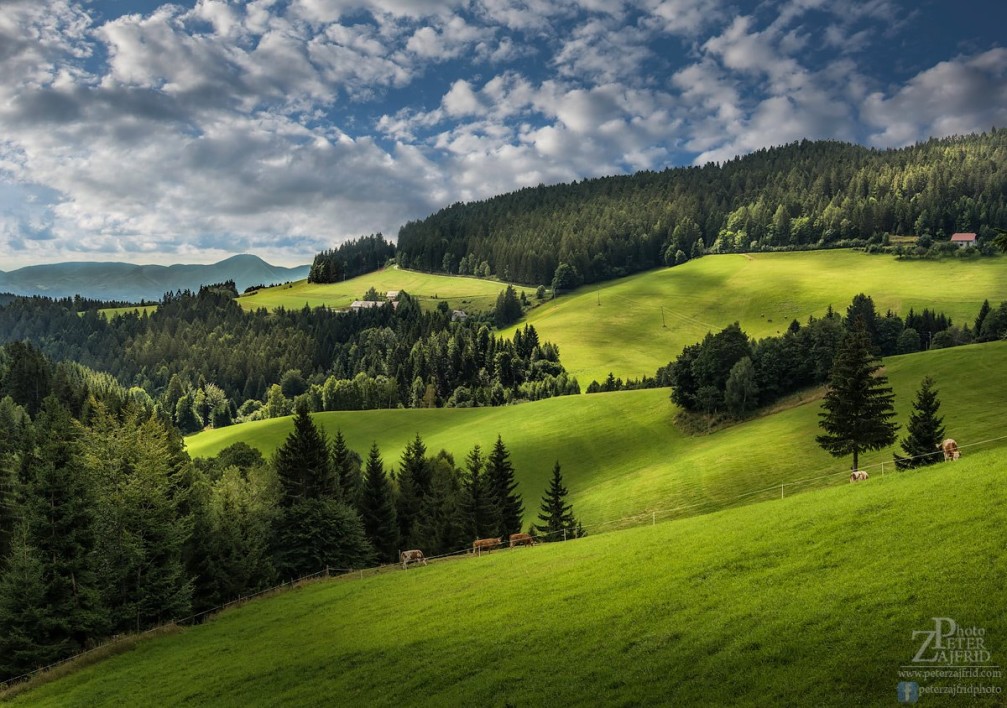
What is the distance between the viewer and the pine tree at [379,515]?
8188 centimetres

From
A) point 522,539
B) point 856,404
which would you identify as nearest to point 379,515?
point 522,539

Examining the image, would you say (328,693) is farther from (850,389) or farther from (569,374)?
(569,374)

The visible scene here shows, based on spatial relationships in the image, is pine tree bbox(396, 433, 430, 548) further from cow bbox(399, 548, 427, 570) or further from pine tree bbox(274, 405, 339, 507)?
cow bbox(399, 548, 427, 570)

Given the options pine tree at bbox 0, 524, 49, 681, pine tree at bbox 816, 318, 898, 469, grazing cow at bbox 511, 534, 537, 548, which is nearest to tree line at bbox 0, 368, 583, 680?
pine tree at bbox 0, 524, 49, 681

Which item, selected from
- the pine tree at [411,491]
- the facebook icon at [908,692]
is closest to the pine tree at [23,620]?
the pine tree at [411,491]

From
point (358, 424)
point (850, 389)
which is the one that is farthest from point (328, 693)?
point (358, 424)

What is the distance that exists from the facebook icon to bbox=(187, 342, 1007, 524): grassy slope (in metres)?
56.3

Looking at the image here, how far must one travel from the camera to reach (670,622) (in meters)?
23.3

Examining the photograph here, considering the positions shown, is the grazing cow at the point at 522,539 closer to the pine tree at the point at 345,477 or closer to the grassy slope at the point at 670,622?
the grassy slope at the point at 670,622

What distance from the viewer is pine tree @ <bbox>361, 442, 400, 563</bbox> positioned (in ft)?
269

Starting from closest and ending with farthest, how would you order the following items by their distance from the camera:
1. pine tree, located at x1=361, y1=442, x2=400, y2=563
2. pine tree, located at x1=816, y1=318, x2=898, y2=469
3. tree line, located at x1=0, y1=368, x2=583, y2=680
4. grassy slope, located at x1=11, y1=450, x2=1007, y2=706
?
grassy slope, located at x1=11, y1=450, x2=1007, y2=706, tree line, located at x1=0, y1=368, x2=583, y2=680, pine tree, located at x1=816, y1=318, x2=898, y2=469, pine tree, located at x1=361, y1=442, x2=400, y2=563

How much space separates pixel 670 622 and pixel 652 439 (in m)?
88.2

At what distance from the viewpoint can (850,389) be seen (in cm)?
5781

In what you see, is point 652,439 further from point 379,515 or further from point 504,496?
point 379,515
